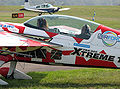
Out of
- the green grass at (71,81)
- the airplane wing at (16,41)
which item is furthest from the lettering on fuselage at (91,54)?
the green grass at (71,81)

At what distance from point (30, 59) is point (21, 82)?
0.96 m

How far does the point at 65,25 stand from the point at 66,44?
0.63 metres

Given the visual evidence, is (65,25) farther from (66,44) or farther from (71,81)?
(71,81)

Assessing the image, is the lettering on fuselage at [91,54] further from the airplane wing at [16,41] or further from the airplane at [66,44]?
the airplane wing at [16,41]

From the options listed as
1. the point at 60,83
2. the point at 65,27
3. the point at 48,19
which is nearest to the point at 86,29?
the point at 65,27

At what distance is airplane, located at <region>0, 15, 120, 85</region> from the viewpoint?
23.4 ft

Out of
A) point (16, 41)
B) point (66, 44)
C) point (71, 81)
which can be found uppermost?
point (16, 41)

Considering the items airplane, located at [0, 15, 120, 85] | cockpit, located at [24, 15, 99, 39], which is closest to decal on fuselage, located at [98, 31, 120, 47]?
airplane, located at [0, 15, 120, 85]

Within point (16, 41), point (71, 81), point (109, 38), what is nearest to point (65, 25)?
point (109, 38)

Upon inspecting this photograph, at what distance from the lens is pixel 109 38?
283 inches

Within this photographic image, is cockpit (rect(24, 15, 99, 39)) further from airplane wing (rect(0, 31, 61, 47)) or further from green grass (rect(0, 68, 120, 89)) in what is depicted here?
green grass (rect(0, 68, 120, 89))

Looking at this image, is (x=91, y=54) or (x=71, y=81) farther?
(x=71, y=81)

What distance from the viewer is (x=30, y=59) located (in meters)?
7.48

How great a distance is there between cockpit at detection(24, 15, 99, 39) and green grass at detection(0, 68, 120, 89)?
1.65 metres
